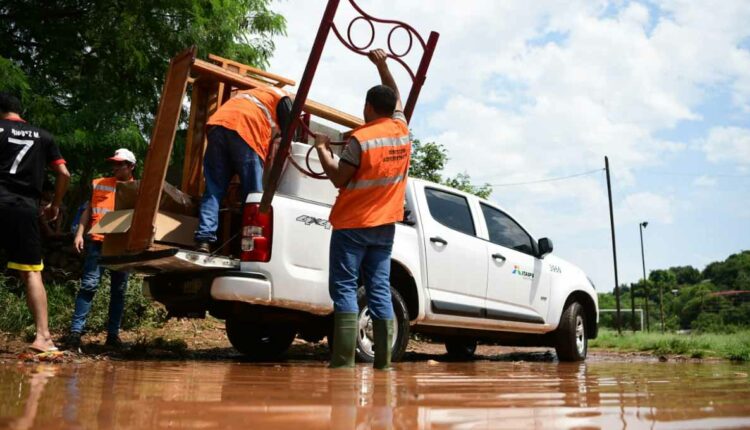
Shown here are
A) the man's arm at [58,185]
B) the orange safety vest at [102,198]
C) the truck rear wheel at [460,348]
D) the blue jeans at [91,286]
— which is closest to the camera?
the man's arm at [58,185]

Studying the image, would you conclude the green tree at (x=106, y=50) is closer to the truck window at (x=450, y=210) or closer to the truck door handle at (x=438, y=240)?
the truck window at (x=450, y=210)

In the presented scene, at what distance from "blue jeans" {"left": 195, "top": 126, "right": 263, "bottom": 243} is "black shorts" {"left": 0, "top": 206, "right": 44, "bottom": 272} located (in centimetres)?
120

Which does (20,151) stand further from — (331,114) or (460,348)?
(460,348)

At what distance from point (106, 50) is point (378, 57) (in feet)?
18.9

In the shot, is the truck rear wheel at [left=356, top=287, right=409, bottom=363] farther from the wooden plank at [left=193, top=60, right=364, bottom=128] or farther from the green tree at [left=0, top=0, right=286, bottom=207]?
the green tree at [left=0, top=0, right=286, bottom=207]

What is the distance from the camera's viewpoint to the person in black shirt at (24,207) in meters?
5.07

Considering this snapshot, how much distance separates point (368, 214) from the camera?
4.46 meters

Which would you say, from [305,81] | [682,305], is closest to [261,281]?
[305,81]

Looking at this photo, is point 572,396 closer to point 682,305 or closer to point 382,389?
point 382,389

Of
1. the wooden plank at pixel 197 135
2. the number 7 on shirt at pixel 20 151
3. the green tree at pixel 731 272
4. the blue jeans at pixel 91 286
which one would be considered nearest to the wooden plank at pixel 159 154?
the number 7 on shirt at pixel 20 151

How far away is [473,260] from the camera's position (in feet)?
22.5

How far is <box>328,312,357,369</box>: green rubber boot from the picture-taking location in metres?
4.44

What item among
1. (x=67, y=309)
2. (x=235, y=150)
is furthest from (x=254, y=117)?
(x=67, y=309)

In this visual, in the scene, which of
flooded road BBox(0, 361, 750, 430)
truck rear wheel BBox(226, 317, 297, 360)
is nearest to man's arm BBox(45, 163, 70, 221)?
Answer: flooded road BBox(0, 361, 750, 430)
